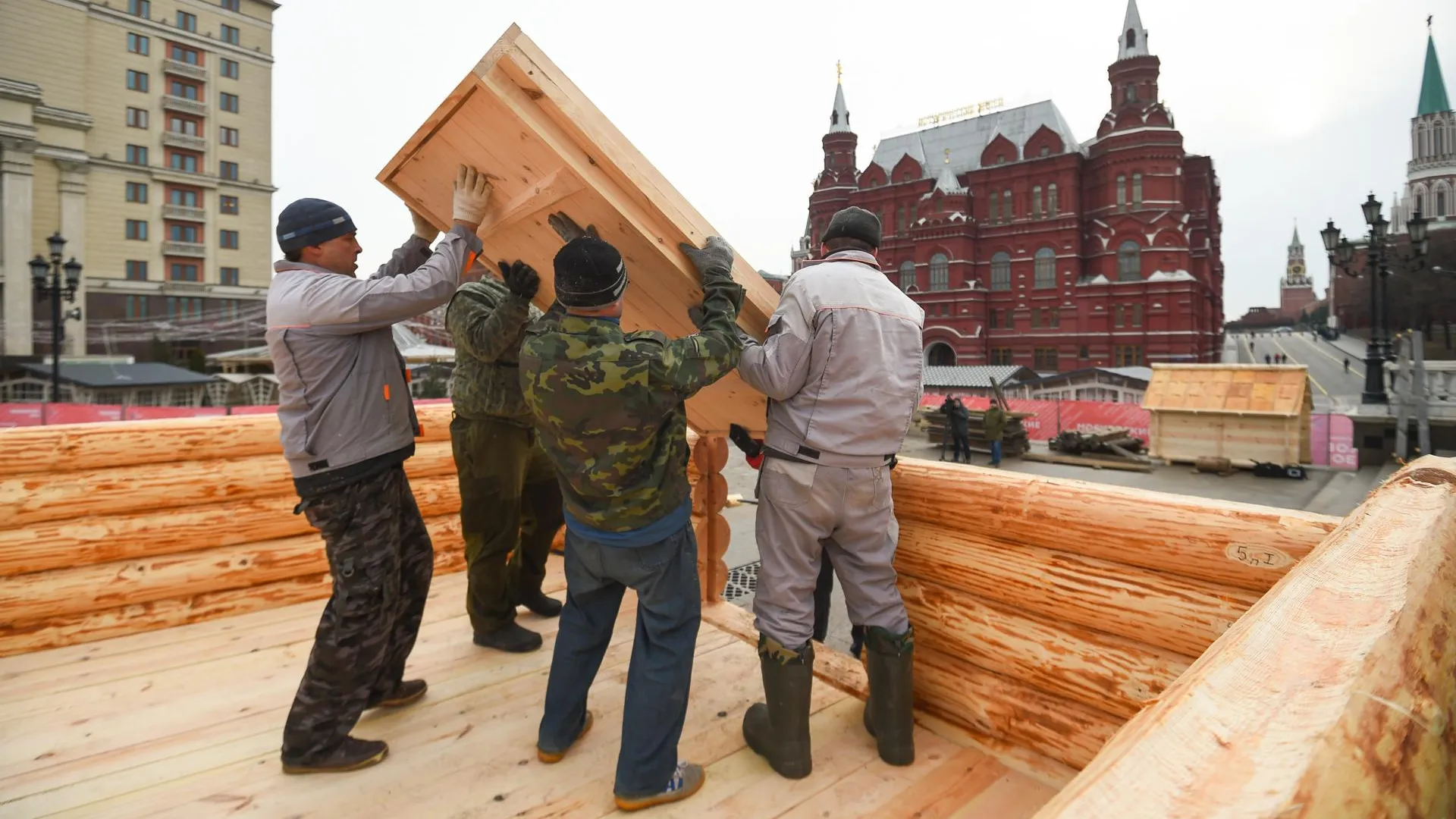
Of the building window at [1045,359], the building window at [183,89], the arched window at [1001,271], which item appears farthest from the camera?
the arched window at [1001,271]

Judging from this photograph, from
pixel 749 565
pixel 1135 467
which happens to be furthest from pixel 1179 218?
pixel 749 565

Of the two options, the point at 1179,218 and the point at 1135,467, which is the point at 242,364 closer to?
the point at 1135,467

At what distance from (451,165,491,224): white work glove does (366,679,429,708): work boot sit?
77.9 inches

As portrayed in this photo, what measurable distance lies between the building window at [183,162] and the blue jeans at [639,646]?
48.6m

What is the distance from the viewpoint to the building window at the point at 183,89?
37594 mm

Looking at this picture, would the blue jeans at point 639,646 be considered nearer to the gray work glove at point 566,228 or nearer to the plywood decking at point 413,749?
the plywood decking at point 413,749

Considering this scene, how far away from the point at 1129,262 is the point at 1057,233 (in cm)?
454

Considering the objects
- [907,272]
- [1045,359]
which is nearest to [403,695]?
[1045,359]

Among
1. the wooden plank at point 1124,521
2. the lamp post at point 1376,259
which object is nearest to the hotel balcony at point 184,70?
the wooden plank at point 1124,521

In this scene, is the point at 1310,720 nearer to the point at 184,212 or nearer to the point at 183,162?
the point at 184,212

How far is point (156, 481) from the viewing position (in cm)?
351

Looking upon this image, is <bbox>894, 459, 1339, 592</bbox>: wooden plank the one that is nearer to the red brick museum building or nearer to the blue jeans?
the blue jeans

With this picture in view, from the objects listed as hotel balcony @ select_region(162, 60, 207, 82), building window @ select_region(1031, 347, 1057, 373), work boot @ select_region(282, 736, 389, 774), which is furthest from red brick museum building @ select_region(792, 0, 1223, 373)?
→ work boot @ select_region(282, 736, 389, 774)

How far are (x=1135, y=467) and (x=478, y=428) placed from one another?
17.1m
